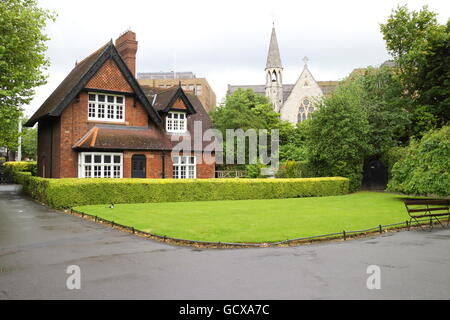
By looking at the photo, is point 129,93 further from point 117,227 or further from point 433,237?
point 433,237

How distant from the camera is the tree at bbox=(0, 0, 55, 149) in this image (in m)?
20.4

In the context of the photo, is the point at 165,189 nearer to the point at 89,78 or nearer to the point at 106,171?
the point at 106,171

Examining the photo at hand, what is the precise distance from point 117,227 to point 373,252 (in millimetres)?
8526

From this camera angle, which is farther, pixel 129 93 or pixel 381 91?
pixel 381 91

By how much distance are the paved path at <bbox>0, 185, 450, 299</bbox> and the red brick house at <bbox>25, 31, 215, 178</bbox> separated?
40.0ft

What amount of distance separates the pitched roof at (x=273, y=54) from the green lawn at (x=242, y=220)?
6685 cm

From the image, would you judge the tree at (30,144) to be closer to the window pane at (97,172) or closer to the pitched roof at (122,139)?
the pitched roof at (122,139)

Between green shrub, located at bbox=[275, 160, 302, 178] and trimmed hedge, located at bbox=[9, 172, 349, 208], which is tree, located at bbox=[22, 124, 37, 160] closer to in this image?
trimmed hedge, located at bbox=[9, 172, 349, 208]

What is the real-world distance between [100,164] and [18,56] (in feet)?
25.5

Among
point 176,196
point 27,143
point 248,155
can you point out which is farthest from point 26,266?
point 27,143

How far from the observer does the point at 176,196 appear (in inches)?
867

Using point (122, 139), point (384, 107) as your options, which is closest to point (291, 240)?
point (122, 139)

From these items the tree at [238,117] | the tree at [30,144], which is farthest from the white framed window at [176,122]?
the tree at [30,144]

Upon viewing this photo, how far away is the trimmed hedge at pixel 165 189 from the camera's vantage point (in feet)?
62.1
